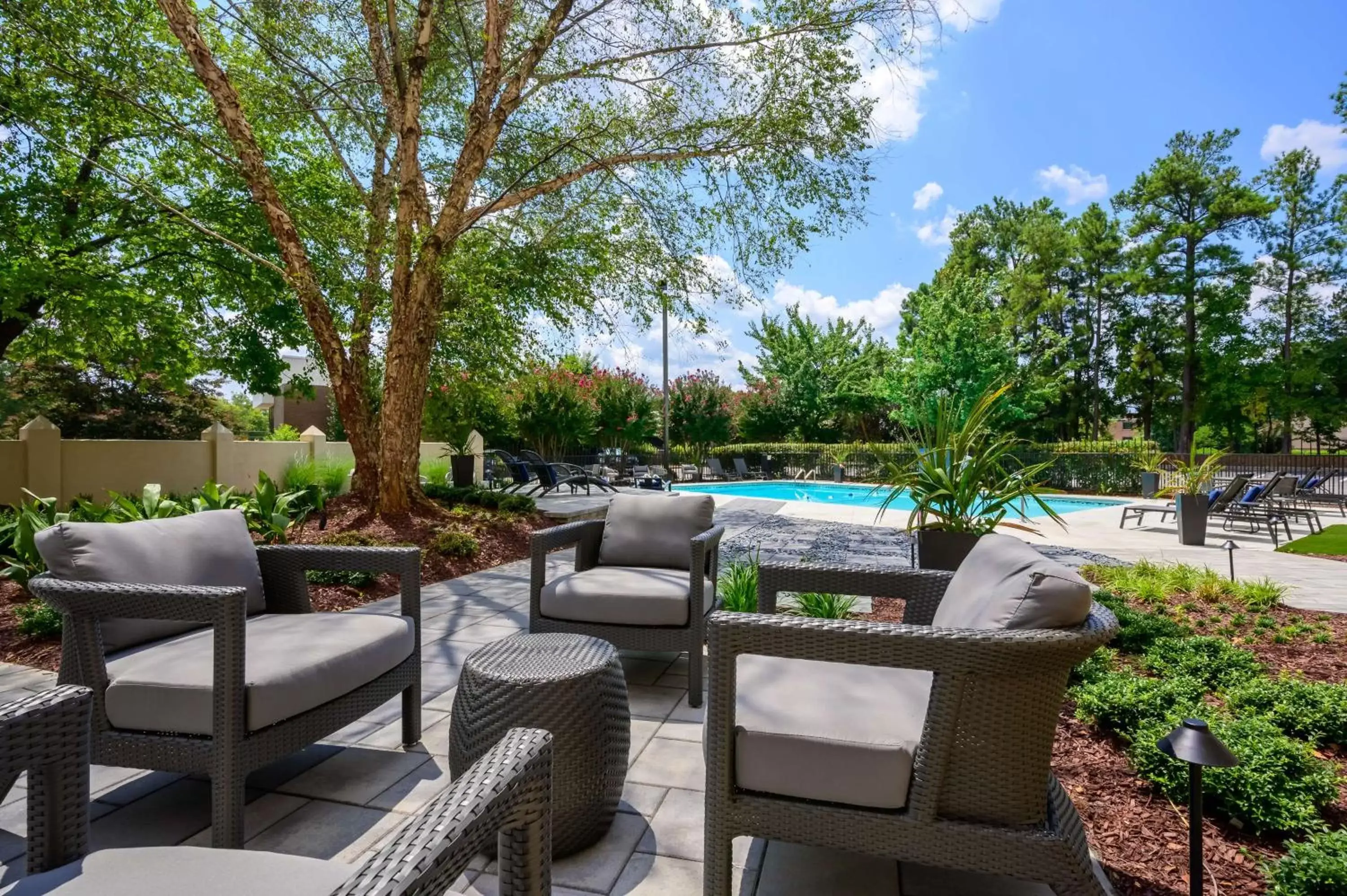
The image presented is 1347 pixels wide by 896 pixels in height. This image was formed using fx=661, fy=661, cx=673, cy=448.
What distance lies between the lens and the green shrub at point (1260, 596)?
397cm

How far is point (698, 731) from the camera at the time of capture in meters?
2.56

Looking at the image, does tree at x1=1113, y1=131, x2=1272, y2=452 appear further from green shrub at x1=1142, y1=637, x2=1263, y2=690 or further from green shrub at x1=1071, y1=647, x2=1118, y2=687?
green shrub at x1=1071, y1=647, x2=1118, y2=687

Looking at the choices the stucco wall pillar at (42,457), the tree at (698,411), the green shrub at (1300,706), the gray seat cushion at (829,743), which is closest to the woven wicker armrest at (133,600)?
the gray seat cushion at (829,743)

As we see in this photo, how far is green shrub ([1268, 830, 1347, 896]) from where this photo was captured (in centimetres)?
140

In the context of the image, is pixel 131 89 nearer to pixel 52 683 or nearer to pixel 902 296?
pixel 52 683

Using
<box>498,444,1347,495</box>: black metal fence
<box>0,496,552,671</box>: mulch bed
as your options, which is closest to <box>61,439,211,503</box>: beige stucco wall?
<box>0,496,552,671</box>: mulch bed

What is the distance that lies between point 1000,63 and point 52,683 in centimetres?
914

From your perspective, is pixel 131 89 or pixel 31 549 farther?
pixel 131 89

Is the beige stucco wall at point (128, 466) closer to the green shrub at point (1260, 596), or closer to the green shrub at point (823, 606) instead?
the green shrub at point (823, 606)

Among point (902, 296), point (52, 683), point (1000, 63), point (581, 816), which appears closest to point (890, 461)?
point (581, 816)

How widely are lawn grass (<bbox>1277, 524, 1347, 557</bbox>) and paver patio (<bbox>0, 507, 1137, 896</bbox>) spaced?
26.2 ft

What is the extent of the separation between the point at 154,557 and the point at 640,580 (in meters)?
1.78

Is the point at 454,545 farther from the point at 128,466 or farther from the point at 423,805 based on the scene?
the point at 128,466

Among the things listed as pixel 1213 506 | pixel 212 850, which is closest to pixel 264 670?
pixel 212 850
